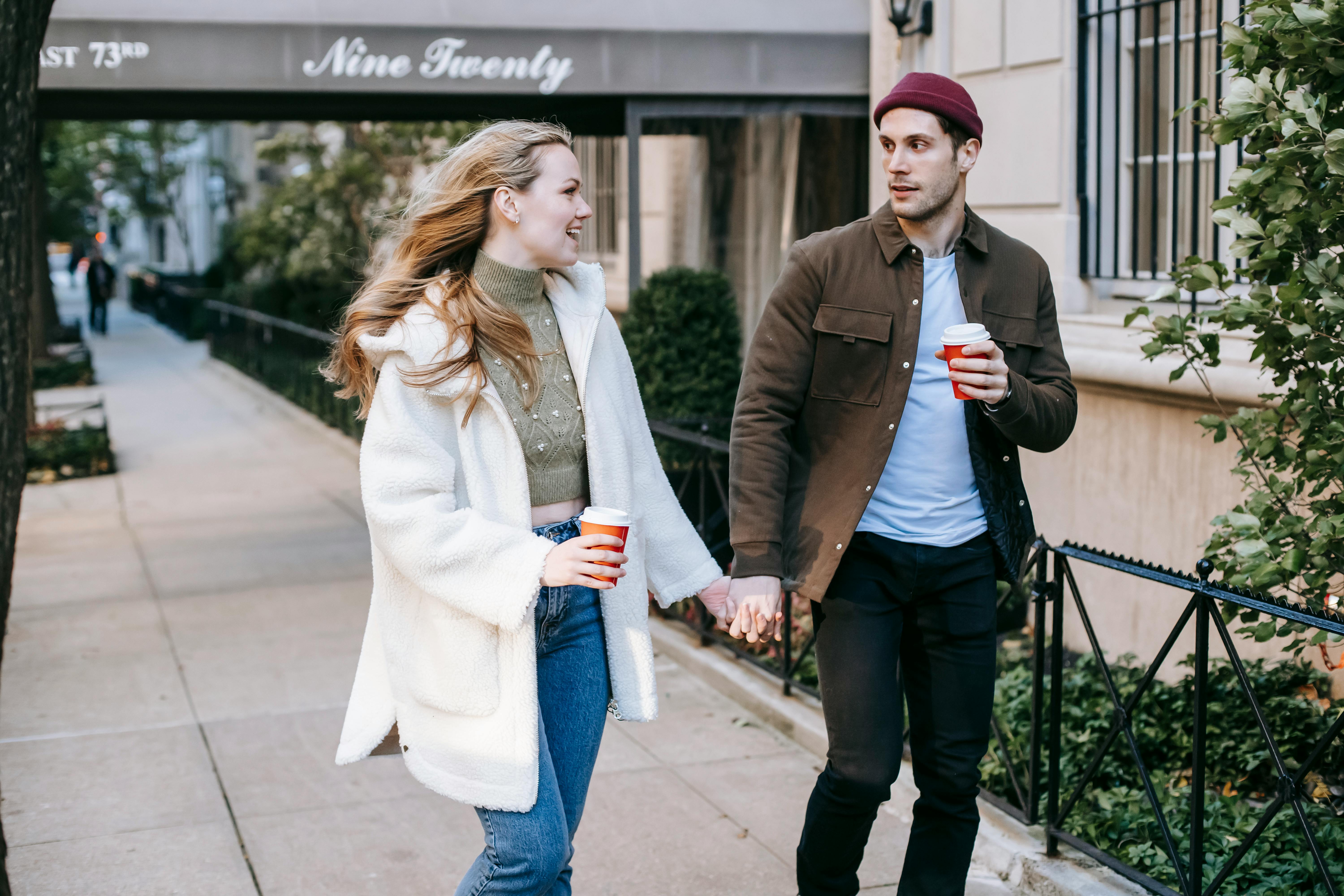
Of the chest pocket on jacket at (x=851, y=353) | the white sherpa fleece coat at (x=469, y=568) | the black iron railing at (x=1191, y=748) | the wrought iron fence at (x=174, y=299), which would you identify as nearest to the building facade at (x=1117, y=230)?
the black iron railing at (x=1191, y=748)

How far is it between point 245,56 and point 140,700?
3.48 metres

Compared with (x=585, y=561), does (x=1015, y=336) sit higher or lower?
higher

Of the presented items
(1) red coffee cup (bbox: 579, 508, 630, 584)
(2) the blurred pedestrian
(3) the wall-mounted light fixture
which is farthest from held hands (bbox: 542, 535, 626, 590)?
(2) the blurred pedestrian

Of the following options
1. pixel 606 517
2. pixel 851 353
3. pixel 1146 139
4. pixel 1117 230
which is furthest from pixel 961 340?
pixel 1146 139

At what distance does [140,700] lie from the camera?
5.81 meters

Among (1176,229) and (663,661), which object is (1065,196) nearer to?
(1176,229)

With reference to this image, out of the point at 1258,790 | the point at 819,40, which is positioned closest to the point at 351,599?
the point at 819,40

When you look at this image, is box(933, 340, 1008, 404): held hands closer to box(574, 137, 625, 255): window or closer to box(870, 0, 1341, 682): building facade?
box(870, 0, 1341, 682): building facade

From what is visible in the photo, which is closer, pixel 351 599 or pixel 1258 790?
pixel 1258 790

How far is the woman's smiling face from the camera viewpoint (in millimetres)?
2621

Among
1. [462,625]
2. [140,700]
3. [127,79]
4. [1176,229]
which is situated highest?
[127,79]

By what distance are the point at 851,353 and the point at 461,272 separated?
2.85 ft

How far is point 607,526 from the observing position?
2.38 m

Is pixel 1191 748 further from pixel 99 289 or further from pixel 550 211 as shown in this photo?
pixel 99 289
